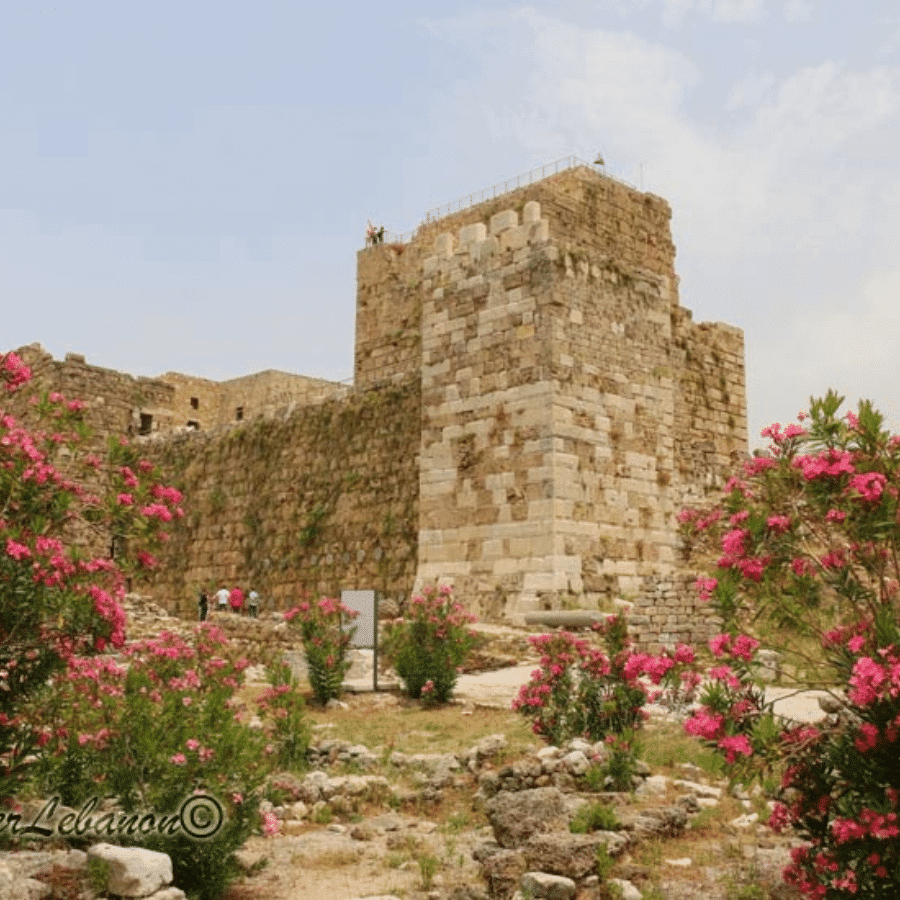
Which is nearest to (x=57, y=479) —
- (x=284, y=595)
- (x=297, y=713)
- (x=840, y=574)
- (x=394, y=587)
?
(x=297, y=713)

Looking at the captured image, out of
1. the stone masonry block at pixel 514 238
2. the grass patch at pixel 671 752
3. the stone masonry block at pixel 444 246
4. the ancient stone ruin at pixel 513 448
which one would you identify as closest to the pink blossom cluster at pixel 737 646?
the grass patch at pixel 671 752

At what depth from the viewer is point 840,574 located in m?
5.44

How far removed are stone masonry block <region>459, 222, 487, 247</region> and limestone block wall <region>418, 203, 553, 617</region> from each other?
0.08ft

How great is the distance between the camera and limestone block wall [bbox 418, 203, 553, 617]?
17172mm

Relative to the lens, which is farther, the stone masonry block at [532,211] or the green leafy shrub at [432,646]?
the stone masonry block at [532,211]

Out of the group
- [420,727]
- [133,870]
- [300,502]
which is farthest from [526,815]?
[300,502]

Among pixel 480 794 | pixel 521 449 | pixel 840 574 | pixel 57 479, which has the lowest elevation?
pixel 480 794

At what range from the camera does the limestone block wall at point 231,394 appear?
37781mm

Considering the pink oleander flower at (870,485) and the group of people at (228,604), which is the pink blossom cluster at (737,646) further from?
the group of people at (228,604)

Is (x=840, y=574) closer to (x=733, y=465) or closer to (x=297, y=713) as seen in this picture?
(x=297, y=713)

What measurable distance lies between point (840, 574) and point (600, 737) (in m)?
5.12

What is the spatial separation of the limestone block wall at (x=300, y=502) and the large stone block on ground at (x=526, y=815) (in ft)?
37.5

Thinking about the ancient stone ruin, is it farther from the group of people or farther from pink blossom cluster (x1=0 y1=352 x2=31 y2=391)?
pink blossom cluster (x1=0 y1=352 x2=31 y2=391)

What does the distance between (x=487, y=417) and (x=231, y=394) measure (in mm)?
23271
